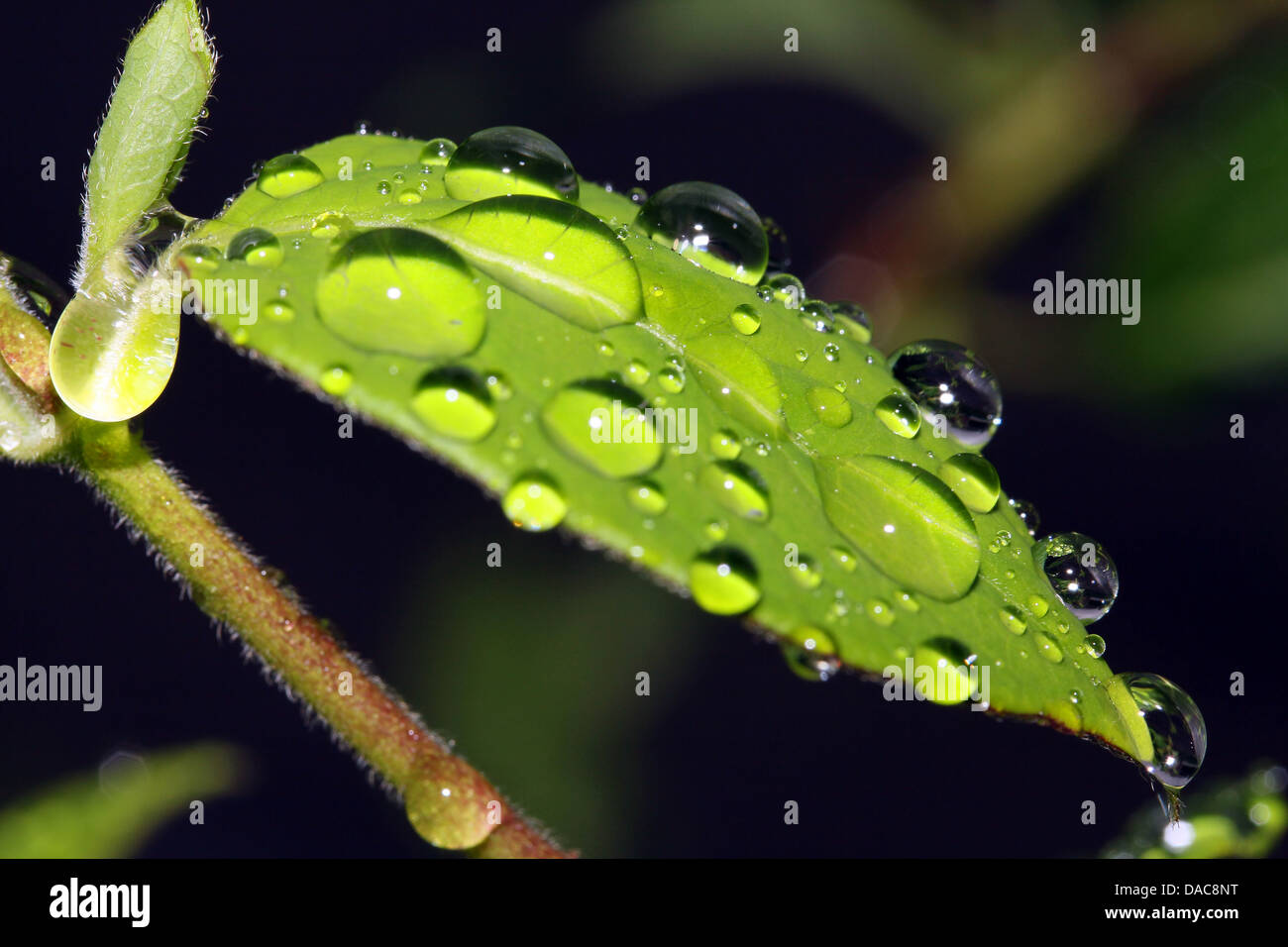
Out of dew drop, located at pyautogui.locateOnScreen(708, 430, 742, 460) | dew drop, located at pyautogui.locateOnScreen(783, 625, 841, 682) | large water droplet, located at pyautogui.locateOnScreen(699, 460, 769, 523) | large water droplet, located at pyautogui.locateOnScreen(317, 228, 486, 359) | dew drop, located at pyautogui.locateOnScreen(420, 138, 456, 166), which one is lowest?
dew drop, located at pyautogui.locateOnScreen(783, 625, 841, 682)

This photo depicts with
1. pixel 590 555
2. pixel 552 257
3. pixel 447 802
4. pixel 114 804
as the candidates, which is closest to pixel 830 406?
pixel 552 257

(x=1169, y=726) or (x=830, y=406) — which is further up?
(x=830, y=406)

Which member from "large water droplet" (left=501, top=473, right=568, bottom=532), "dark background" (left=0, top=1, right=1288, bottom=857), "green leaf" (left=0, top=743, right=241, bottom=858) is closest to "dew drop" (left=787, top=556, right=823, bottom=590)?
"large water droplet" (left=501, top=473, right=568, bottom=532)

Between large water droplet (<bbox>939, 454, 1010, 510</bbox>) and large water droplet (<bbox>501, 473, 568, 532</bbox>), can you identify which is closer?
large water droplet (<bbox>501, 473, 568, 532</bbox>)

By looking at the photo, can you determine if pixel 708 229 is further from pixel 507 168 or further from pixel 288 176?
pixel 288 176

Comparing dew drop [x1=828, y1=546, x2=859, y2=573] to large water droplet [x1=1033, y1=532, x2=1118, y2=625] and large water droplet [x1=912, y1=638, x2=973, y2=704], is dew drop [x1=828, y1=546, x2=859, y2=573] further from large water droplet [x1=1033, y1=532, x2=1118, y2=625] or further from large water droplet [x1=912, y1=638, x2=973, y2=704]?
large water droplet [x1=1033, y1=532, x2=1118, y2=625]

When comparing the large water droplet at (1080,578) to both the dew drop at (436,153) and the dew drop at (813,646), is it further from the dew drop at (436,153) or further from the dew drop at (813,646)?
the dew drop at (436,153)
